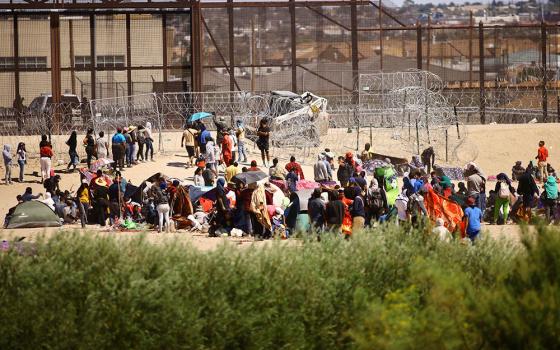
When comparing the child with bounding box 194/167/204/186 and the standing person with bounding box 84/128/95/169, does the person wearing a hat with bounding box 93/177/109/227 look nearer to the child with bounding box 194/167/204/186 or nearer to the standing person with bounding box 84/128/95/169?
the child with bounding box 194/167/204/186

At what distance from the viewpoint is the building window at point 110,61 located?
146ft

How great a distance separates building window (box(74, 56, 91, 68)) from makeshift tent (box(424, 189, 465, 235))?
22.7 meters

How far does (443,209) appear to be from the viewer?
77.7 ft

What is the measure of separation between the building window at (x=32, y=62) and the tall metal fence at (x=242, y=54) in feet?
0.11

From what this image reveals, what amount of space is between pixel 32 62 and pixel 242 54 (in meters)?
9.14

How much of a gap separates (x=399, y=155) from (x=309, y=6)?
13.4m

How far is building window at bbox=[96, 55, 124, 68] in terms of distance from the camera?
146 feet

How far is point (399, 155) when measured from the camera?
38.0 meters

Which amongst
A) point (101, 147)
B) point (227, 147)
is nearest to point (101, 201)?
point (227, 147)

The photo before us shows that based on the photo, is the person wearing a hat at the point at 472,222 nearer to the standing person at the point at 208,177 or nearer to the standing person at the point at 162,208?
the standing person at the point at 162,208

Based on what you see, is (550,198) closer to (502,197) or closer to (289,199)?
(502,197)

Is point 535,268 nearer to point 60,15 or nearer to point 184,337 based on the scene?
point 184,337

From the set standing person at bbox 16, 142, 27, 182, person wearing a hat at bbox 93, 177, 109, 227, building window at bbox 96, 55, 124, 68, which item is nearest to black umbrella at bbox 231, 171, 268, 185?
person wearing a hat at bbox 93, 177, 109, 227

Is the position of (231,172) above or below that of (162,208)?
above
